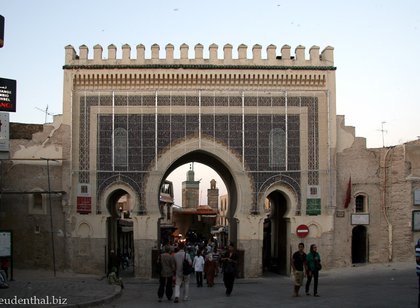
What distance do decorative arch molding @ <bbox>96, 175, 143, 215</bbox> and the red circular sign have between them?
5928mm

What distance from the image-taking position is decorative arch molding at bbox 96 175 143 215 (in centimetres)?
2519

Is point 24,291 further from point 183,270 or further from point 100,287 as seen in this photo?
point 183,270

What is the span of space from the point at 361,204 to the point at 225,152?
5.71m

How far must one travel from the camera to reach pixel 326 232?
2520 cm

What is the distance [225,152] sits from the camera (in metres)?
25.4

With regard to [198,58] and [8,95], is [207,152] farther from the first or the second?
[8,95]

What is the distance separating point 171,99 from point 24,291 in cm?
1071

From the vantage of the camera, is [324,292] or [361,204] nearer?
[324,292]

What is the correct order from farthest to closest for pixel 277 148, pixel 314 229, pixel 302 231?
pixel 277 148 → pixel 314 229 → pixel 302 231

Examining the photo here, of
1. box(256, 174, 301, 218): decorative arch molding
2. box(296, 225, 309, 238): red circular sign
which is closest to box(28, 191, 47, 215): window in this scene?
box(256, 174, 301, 218): decorative arch molding

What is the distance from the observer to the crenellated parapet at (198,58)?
25609 mm

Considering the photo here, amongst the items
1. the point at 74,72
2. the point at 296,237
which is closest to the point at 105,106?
the point at 74,72

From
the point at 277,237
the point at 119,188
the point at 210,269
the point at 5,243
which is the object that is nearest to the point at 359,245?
the point at 277,237

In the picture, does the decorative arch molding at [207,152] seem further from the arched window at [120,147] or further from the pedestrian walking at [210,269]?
the pedestrian walking at [210,269]
